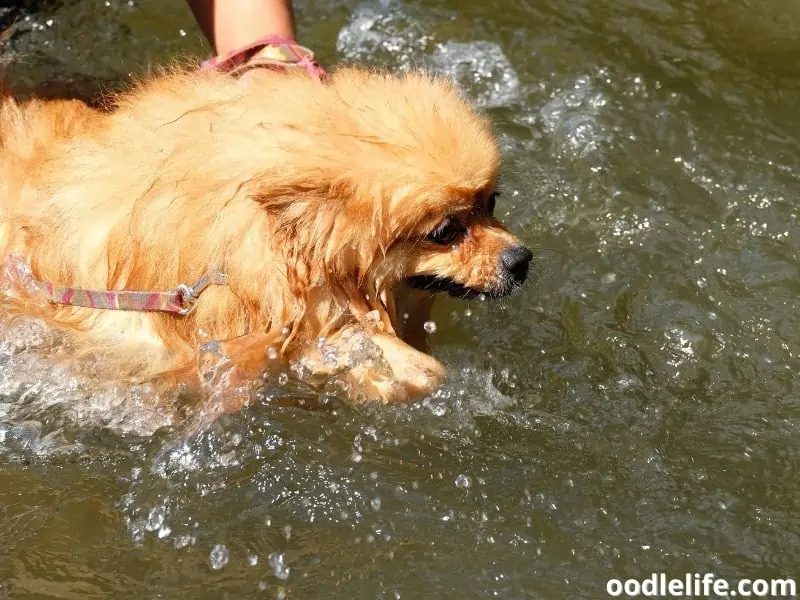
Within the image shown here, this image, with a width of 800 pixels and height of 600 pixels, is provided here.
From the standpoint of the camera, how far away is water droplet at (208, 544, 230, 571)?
119 inches

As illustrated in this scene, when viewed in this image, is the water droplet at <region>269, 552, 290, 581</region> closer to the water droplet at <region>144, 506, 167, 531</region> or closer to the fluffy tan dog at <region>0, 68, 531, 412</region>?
the water droplet at <region>144, 506, 167, 531</region>

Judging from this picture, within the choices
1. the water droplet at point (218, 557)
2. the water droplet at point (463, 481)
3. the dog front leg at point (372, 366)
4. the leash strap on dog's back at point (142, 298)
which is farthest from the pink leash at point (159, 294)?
the water droplet at point (463, 481)

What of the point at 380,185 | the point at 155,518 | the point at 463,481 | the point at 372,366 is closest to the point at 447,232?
the point at 380,185

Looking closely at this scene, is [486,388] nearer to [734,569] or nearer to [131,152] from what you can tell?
[734,569]

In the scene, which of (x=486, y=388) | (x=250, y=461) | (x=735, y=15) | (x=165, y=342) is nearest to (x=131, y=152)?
(x=165, y=342)

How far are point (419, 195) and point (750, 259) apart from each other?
2.23 meters

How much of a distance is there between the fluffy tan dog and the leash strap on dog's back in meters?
0.03

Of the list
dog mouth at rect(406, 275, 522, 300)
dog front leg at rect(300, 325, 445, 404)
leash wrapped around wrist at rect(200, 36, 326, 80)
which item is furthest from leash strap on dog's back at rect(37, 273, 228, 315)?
leash wrapped around wrist at rect(200, 36, 326, 80)

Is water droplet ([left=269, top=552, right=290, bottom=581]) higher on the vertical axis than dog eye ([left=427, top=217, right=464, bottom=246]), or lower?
lower

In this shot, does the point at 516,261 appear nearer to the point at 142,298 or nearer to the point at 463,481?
the point at 463,481

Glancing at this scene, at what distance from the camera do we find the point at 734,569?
10.00 ft

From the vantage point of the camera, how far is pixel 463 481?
3371 millimetres

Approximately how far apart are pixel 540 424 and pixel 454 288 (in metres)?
0.77

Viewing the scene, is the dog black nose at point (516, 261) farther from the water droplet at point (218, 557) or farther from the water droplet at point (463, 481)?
the water droplet at point (218, 557)
